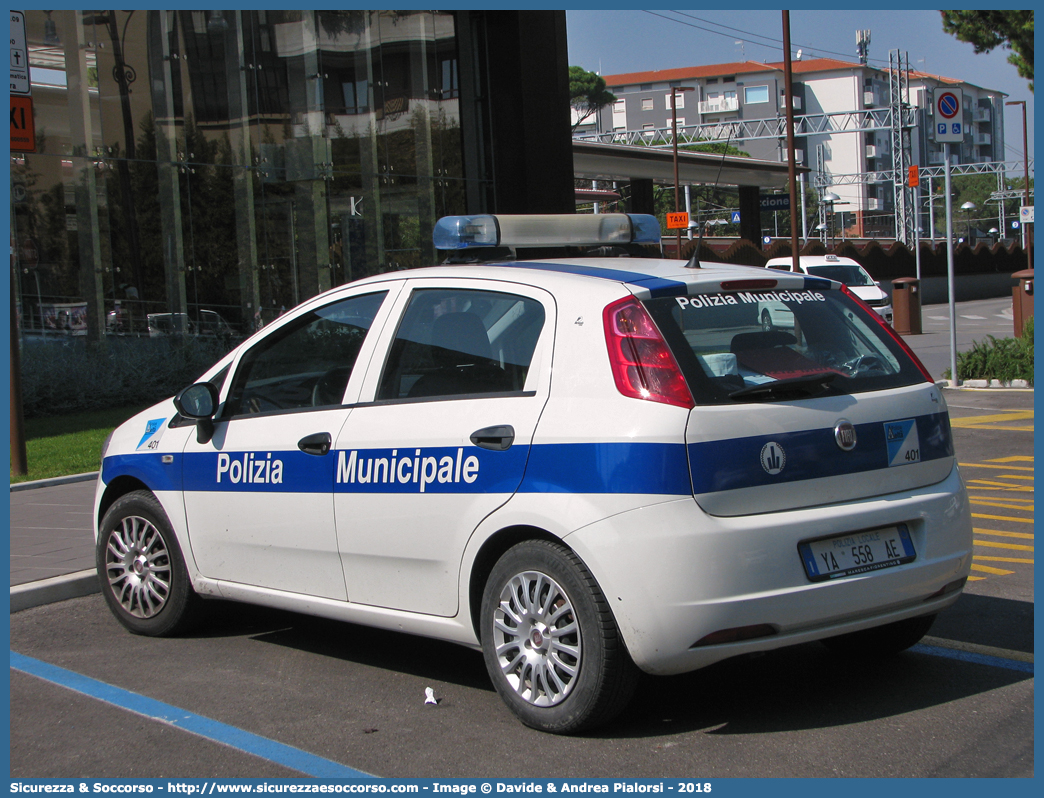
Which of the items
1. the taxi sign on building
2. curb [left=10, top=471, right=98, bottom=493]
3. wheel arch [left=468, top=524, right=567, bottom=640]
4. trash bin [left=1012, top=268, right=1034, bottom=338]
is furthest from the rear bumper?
trash bin [left=1012, top=268, right=1034, bottom=338]

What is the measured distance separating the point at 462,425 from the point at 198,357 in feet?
45.6

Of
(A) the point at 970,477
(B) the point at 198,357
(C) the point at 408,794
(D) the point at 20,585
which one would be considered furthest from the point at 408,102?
(C) the point at 408,794

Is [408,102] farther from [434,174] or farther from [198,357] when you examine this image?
[198,357]

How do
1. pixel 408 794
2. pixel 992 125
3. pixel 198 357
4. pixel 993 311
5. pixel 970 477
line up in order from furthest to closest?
pixel 992 125 → pixel 993 311 → pixel 198 357 → pixel 970 477 → pixel 408 794

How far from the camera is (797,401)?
13.4 feet

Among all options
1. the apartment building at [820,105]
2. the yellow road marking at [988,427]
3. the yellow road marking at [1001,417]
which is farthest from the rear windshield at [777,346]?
the apartment building at [820,105]

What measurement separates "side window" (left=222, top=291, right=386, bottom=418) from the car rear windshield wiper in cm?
172

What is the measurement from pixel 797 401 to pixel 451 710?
1773 mm

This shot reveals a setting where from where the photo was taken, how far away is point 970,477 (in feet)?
31.6

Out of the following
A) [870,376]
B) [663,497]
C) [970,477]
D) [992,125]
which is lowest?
[970,477]

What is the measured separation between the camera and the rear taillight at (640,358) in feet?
12.9

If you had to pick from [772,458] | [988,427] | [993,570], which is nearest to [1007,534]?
[993,570]

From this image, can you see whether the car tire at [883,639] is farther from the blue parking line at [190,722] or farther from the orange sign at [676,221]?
the orange sign at [676,221]

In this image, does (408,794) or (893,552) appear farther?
(893,552)
